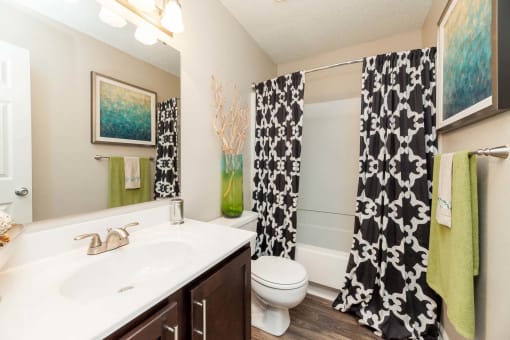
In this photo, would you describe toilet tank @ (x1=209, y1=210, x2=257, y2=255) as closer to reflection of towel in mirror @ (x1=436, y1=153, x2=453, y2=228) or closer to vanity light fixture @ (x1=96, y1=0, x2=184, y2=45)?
reflection of towel in mirror @ (x1=436, y1=153, x2=453, y2=228)

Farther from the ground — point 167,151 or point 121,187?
point 167,151

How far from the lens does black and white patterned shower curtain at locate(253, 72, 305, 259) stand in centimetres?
191

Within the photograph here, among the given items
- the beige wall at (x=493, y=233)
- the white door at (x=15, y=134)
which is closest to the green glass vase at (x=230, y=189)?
the white door at (x=15, y=134)

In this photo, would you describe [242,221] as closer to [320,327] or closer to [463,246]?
[320,327]

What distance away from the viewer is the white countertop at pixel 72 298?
47cm

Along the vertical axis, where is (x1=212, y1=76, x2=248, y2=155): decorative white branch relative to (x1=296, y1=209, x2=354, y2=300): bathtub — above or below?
above

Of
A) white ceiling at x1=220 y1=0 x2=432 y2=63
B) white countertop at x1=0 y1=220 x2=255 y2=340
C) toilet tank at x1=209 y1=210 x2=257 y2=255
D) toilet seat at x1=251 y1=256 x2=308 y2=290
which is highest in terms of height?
white ceiling at x1=220 y1=0 x2=432 y2=63

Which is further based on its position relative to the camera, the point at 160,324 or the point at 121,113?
the point at 121,113

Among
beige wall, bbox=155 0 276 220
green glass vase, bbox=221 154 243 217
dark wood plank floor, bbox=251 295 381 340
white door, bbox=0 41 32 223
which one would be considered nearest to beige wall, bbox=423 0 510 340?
dark wood plank floor, bbox=251 295 381 340

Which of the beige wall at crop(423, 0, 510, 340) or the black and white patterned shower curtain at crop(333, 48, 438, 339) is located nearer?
the beige wall at crop(423, 0, 510, 340)

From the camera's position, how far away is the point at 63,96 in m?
0.85

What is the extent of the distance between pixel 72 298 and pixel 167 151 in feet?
2.68

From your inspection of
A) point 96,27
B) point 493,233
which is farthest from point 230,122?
point 493,233

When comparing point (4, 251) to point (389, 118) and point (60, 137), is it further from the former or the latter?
point (389, 118)
